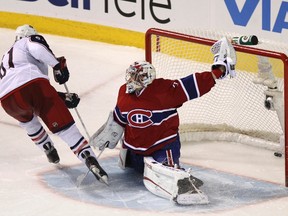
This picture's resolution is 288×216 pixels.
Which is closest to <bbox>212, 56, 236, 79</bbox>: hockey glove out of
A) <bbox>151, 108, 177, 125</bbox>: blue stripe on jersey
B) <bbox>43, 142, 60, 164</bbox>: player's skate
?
<bbox>151, 108, 177, 125</bbox>: blue stripe on jersey

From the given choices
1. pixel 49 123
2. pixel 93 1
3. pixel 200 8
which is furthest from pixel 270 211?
pixel 93 1

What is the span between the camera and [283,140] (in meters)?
5.40

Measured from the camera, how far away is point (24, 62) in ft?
17.2

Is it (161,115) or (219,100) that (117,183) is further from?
(219,100)

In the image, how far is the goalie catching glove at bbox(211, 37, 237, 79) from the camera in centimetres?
501

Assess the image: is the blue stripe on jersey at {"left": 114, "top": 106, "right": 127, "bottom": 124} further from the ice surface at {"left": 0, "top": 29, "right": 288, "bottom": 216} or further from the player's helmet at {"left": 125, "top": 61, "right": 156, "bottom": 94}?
the ice surface at {"left": 0, "top": 29, "right": 288, "bottom": 216}

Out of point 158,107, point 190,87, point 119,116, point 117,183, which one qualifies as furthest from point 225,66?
point 117,183

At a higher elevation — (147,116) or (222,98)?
(147,116)

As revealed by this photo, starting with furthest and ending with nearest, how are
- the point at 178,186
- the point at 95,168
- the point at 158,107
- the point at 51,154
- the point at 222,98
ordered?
A: the point at 222,98
the point at 51,154
the point at 95,168
the point at 158,107
the point at 178,186

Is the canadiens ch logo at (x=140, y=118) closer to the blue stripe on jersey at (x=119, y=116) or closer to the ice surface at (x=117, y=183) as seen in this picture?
the blue stripe on jersey at (x=119, y=116)

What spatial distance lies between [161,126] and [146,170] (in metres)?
0.22

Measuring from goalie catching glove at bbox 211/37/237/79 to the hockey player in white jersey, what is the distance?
2.36 feet

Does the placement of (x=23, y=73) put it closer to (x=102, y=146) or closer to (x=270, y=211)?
(x=102, y=146)

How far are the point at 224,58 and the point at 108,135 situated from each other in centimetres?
66
